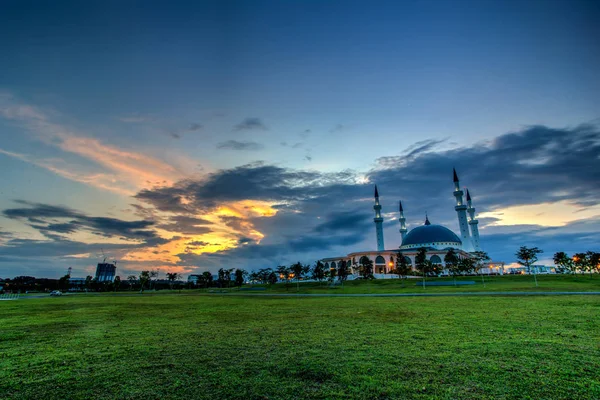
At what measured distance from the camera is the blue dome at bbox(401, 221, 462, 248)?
154 m

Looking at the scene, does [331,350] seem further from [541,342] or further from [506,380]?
[541,342]

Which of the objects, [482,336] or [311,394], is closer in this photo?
[311,394]

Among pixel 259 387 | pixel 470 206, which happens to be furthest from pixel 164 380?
pixel 470 206

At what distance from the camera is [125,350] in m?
11.5

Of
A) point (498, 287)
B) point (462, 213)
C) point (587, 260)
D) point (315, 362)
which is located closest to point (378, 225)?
point (462, 213)

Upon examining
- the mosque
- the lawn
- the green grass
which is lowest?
the green grass

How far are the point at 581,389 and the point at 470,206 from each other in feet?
528

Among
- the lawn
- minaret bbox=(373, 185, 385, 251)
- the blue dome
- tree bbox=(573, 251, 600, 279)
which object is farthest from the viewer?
the blue dome

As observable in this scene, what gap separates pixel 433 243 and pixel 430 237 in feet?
12.2

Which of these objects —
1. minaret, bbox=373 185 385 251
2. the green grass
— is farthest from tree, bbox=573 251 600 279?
minaret, bbox=373 185 385 251

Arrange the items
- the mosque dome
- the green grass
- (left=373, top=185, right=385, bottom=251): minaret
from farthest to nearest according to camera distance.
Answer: the mosque dome < (left=373, top=185, right=385, bottom=251): minaret < the green grass

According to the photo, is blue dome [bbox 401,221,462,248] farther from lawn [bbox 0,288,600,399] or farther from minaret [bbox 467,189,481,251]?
lawn [bbox 0,288,600,399]

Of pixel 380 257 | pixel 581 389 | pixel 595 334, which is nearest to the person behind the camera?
pixel 581 389

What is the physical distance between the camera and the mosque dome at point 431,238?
15338cm
